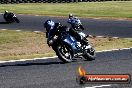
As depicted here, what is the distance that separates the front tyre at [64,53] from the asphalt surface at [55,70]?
0.21 meters

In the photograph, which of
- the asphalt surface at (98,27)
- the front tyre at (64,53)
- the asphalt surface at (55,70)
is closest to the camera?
the asphalt surface at (55,70)

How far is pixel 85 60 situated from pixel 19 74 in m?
3.53

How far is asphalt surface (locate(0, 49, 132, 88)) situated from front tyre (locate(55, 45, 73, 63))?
0.21 meters

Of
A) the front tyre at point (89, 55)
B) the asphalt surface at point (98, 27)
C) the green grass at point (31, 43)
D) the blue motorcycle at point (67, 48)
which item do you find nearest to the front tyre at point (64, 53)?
the blue motorcycle at point (67, 48)

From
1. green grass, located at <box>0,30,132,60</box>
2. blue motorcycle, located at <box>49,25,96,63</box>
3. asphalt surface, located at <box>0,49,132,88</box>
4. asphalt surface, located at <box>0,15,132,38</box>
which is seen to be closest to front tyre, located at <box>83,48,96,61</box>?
blue motorcycle, located at <box>49,25,96,63</box>

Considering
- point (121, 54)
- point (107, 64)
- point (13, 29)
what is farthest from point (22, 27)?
point (107, 64)

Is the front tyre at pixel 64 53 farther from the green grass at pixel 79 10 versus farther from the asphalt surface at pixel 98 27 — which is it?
the green grass at pixel 79 10

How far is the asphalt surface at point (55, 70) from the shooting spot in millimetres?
11852

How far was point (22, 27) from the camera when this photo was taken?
33.1m

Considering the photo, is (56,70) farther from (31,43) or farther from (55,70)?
(31,43)

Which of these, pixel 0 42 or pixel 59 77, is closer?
pixel 59 77

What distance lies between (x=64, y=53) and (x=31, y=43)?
372 inches

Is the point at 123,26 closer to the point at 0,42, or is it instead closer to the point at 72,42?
the point at 0,42

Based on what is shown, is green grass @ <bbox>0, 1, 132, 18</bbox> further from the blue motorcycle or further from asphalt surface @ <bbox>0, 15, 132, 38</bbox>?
the blue motorcycle
